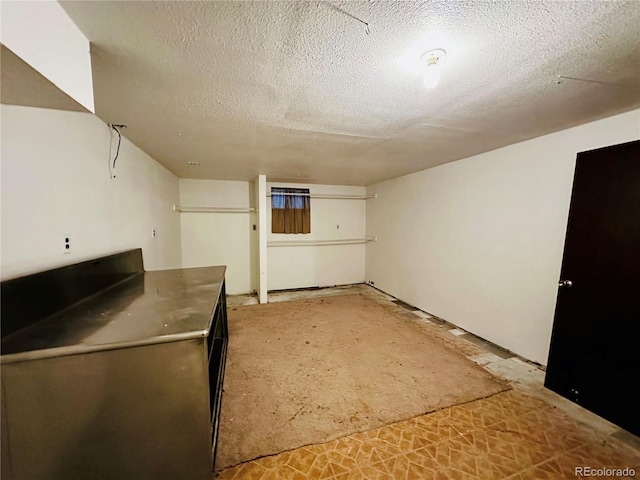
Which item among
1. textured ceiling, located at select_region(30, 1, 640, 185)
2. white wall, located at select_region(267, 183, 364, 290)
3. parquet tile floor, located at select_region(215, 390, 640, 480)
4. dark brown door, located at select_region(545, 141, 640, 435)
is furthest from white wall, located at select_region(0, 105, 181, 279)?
dark brown door, located at select_region(545, 141, 640, 435)

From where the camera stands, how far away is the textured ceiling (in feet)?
3.14

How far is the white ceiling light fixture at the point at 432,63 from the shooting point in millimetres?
1163

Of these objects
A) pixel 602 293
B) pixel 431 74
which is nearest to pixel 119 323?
pixel 431 74

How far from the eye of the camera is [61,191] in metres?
1.45

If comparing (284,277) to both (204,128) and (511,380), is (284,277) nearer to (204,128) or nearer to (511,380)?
(204,128)

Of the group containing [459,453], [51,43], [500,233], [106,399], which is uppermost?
[51,43]

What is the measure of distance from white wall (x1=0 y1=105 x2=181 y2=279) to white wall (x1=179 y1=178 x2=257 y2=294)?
6.60 ft

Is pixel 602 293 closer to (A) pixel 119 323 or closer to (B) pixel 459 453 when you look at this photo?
(B) pixel 459 453

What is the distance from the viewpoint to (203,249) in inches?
183

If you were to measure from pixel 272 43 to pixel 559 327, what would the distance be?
9.28ft

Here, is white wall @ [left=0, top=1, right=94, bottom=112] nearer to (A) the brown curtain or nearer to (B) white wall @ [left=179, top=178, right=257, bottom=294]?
(B) white wall @ [left=179, top=178, right=257, bottom=294]

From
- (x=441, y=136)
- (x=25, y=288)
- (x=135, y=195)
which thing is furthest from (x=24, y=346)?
(x=441, y=136)

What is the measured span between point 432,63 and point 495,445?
225 cm

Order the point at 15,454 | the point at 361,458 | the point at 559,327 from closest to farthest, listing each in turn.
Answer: the point at 15,454
the point at 361,458
the point at 559,327
